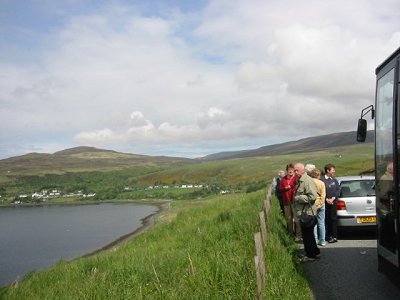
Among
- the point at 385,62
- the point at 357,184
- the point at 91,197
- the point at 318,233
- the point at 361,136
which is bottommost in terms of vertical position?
the point at 91,197

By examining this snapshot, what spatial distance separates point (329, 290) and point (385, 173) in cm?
209

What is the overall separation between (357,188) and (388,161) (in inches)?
231

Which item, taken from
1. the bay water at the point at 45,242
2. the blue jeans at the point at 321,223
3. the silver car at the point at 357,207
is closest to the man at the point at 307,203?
the blue jeans at the point at 321,223

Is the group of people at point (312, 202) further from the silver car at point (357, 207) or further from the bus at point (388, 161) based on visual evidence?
the bus at point (388, 161)

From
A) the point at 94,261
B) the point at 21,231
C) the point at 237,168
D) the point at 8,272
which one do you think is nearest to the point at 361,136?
the point at 94,261

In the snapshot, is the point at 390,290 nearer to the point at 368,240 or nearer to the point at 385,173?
the point at 385,173

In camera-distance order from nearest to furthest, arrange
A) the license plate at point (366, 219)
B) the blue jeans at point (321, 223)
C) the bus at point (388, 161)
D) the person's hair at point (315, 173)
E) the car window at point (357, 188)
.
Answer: the bus at point (388, 161)
the person's hair at point (315, 173)
the blue jeans at point (321, 223)
the license plate at point (366, 219)
the car window at point (357, 188)

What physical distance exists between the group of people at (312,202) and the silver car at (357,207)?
217 millimetres

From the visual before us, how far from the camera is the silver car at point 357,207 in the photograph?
11.8 m

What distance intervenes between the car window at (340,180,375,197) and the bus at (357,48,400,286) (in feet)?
16.1

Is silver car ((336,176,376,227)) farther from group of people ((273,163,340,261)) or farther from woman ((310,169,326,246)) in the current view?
woman ((310,169,326,246))

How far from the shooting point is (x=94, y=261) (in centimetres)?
1541

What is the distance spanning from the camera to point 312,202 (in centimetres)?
937

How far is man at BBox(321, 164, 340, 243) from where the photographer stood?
11859 mm
